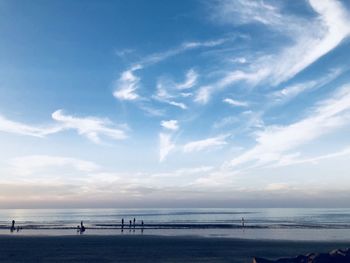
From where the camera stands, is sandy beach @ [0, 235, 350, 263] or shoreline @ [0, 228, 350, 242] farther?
shoreline @ [0, 228, 350, 242]

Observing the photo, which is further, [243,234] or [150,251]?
[243,234]

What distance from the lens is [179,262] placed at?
3008 centimetres

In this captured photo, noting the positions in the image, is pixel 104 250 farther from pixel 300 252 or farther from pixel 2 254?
pixel 300 252

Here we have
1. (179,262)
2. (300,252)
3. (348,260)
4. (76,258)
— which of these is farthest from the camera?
(300,252)

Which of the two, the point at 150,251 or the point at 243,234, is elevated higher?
the point at 243,234

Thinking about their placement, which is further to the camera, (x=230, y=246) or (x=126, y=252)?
(x=230, y=246)

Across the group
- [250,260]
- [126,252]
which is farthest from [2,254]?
[250,260]

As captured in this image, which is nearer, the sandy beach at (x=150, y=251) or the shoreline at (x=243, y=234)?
the sandy beach at (x=150, y=251)

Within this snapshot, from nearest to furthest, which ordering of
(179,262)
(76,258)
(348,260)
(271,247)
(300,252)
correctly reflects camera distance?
(348,260)
(179,262)
(76,258)
(300,252)
(271,247)

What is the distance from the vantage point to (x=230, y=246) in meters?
41.2

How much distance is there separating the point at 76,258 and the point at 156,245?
11999 millimetres

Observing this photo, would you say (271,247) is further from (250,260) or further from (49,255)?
(49,255)

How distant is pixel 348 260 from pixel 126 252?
66.9 ft

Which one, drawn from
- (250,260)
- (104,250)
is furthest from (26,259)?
(250,260)
